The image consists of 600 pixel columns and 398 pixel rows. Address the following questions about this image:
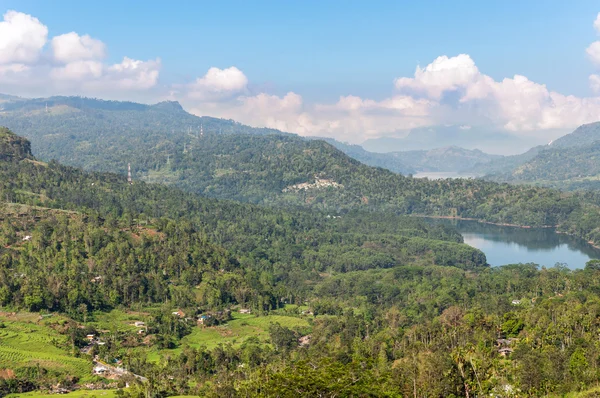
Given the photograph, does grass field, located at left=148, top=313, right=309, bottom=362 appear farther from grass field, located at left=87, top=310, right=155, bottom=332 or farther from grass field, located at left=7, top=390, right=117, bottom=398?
grass field, located at left=7, top=390, right=117, bottom=398

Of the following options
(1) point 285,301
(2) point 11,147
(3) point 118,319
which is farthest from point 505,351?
(2) point 11,147

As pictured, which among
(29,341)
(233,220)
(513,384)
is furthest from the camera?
(233,220)

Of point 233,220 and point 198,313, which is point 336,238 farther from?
point 198,313

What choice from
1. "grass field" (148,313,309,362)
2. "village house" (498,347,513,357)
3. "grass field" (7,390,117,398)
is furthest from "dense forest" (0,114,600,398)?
"grass field" (7,390,117,398)

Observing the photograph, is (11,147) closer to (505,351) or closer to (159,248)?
(159,248)

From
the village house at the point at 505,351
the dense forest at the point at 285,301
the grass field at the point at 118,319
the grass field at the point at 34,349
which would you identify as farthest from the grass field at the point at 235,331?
the village house at the point at 505,351

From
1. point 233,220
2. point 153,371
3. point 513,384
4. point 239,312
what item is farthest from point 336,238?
point 513,384
